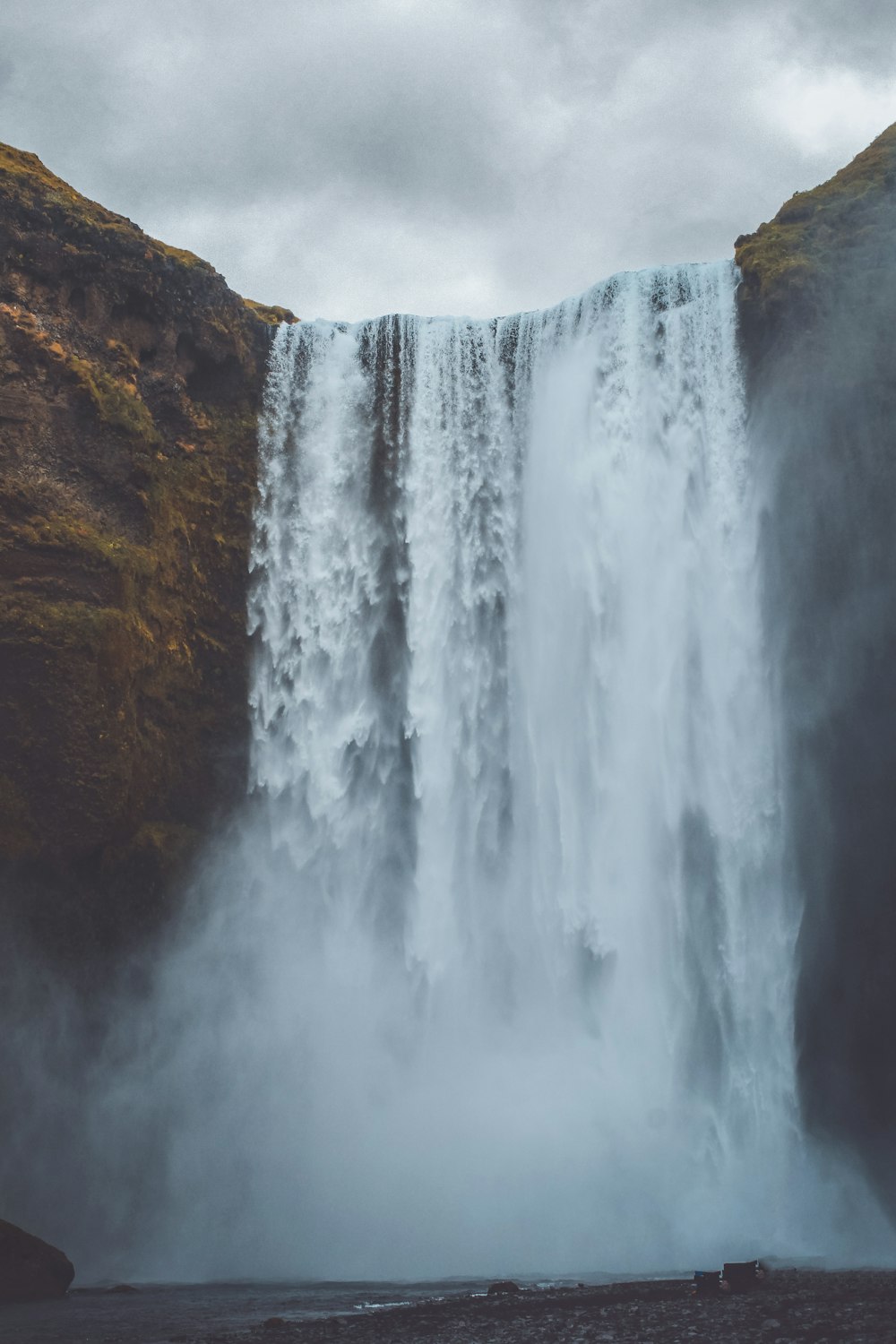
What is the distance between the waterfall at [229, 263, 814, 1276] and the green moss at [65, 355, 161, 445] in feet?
8.85

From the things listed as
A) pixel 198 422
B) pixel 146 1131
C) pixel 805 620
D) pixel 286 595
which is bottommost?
pixel 146 1131

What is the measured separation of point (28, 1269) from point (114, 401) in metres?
13.3

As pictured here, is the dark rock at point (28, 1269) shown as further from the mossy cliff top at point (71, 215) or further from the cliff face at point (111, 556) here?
the mossy cliff top at point (71, 215)

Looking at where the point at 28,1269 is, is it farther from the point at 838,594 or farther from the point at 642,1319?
the point at 838,594

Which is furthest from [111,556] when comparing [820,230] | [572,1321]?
[820,230]

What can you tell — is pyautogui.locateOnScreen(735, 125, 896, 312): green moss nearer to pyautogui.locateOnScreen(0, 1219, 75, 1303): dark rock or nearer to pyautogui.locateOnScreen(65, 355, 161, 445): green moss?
pyautogui.locateOnScreen(65, 355, 161, 445): green moss

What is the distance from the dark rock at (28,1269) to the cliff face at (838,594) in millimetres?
10865

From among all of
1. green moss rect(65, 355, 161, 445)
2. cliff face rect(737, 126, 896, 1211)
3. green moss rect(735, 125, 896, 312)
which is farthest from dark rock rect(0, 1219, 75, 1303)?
green moss rect(735, 125, 896, 312)

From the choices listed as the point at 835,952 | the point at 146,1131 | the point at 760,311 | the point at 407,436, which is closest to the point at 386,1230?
the point at 146,1131

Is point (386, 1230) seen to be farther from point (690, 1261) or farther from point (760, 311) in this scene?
point (760, 311)

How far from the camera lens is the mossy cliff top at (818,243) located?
1955 centimetres

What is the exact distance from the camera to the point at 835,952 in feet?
57.6

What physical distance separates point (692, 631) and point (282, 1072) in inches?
401

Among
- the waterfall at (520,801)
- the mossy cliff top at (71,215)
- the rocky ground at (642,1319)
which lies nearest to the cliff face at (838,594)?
the waterfall at (520,801)
